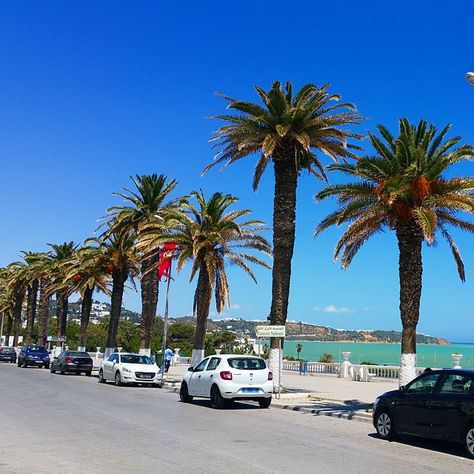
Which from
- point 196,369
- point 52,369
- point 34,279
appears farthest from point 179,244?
point 34,279

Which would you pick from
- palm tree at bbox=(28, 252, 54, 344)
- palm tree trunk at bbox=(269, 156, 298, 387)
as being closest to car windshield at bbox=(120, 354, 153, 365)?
palm tree trunk at bbox=(269, 156, 298, 387)

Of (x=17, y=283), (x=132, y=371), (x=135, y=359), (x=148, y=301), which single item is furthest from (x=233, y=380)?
(x=17, y=283)

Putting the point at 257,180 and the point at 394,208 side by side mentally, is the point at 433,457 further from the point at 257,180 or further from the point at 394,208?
the point at 257,180

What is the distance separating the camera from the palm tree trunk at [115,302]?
1567 inches

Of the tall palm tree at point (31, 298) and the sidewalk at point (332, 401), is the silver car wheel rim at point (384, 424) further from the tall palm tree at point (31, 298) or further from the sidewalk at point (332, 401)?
the tall palm tree at point (31, 298)

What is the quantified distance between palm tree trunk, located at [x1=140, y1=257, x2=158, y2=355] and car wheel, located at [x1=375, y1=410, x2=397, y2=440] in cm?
2383

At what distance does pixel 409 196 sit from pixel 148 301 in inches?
842

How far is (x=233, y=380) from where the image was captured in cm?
1897

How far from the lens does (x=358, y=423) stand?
1634 cm

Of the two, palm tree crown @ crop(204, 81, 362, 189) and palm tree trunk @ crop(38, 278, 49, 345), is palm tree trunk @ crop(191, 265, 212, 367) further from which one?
palm tree trunk @ crop(38, 278, 49, 345)

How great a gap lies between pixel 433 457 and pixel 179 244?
20.9 m

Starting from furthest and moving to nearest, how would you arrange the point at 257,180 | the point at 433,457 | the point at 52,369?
the point at 52,369 < the point at 257,180 < the point at 433,457

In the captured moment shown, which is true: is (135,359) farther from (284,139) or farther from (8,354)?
(8,354)

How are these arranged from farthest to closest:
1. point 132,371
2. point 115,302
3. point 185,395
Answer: point 115,302, point 132,371, point 185,395
